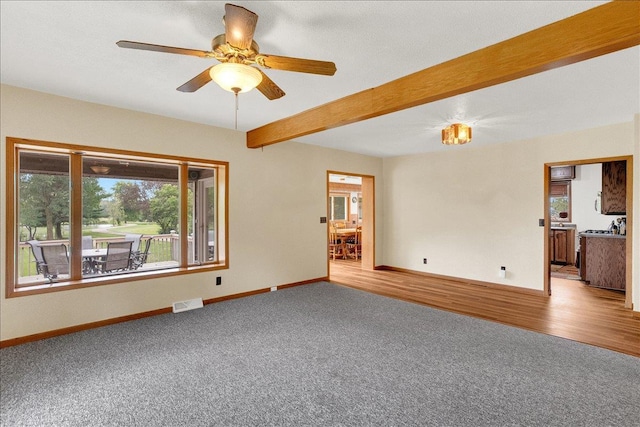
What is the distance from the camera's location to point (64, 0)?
1.76m

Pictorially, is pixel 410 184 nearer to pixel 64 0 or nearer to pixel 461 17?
pixel 461 17

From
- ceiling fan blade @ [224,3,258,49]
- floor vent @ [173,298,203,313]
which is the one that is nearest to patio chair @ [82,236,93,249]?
floor vent @ [173,298,203,313]

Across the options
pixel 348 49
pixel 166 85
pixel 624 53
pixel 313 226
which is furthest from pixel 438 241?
pixel 166 85

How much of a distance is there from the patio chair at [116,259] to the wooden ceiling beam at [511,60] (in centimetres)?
305

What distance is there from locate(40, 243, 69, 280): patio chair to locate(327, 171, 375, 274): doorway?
3819 mm

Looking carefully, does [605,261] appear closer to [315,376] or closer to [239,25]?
[315,376]

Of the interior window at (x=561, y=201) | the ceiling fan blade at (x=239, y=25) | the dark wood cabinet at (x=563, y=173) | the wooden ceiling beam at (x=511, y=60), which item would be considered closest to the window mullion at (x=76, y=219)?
the ceiling fan blade at (x=239, y=25)

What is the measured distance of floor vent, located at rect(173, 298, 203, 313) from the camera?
396cm

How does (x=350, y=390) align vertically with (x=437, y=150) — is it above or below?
below

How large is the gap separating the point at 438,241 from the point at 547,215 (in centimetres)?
184

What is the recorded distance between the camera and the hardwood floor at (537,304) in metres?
3.25

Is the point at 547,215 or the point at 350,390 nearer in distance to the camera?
the point at 350,390

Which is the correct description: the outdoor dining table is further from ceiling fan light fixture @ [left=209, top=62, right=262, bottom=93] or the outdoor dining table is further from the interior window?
the interior window

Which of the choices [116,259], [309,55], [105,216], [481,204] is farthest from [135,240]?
[481,204]
